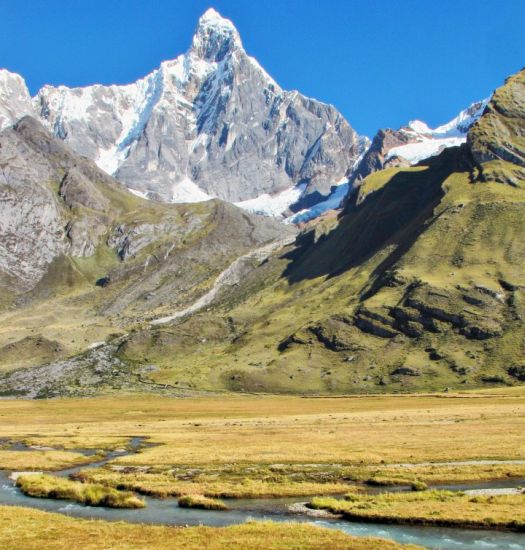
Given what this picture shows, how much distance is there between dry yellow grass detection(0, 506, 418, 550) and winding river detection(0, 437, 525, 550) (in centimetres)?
335

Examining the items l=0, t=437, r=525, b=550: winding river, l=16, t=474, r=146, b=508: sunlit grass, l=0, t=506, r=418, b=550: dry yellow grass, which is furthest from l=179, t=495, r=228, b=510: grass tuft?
l=0, t=506, r=418, b=550: dry yellow grass

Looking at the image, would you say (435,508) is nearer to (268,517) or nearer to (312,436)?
(268,517)

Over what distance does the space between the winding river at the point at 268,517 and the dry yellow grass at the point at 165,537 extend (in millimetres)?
3346

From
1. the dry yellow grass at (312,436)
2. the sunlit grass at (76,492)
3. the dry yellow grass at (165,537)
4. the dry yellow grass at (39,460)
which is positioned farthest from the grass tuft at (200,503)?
the dry yellow grass at (39,460)

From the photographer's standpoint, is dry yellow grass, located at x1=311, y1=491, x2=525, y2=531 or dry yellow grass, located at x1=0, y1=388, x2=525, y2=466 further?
dry yellow grass, located at x1=0, y1=388, x2=525, y2=466

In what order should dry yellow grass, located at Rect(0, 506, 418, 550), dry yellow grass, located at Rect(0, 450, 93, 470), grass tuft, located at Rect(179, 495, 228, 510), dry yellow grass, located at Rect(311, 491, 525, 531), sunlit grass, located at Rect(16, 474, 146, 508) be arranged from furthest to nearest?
dry yellow grass, located at Rect(0, 450, 93, 470), sunlit grass, located at Rect(16, 474, 146, 508), grass tuft, located at Rect(179, 495, 228, 510), dry yellow grass, located at Rect(311, 491, 525, 531), dry yellow grass, located at Rect(0, 506, 418, 550)

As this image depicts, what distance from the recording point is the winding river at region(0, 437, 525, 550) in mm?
40531

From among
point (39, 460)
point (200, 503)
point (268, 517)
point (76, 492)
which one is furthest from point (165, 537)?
point (39, 460)

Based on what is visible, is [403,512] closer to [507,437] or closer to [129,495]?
[129,495]

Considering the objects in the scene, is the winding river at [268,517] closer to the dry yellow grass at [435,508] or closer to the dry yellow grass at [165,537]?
the dry yellow grass at [435,508]

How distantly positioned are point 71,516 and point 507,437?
189 ft

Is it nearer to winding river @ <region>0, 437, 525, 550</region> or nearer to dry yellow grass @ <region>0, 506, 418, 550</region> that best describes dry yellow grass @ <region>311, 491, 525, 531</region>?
winding river @ <region>0, 437, 525, 550</region>

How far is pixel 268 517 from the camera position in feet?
159

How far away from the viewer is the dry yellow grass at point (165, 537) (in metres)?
37.7
